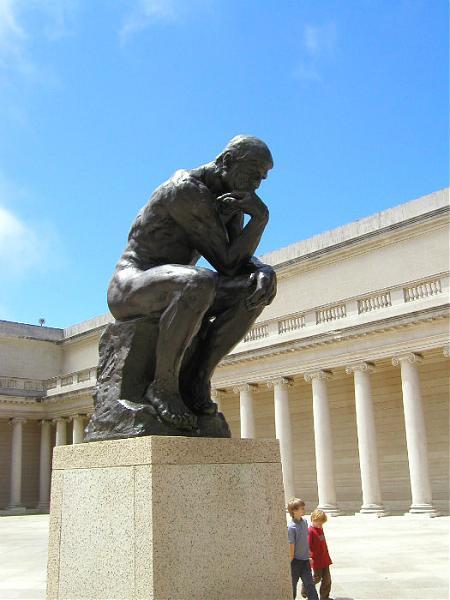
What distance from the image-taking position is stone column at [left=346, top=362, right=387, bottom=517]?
29.3 meters

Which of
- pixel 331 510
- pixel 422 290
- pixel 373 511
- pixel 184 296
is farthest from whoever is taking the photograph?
pixel 331 510

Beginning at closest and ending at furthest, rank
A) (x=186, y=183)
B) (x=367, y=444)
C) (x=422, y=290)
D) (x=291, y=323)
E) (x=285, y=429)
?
(x=186, y=183), (x=422, y=290), (x=367, y=444), (x=285, y=429), (x=291, y=323)

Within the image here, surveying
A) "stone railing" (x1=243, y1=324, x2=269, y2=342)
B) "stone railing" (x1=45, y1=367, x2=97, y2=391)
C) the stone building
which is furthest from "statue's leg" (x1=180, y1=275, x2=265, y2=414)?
"stone railing" (x1=45, y1=367, x2=97, y2=391)

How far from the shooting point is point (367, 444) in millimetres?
29906

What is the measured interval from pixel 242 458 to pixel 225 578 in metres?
0.94

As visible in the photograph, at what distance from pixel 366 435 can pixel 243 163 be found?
1015 inches

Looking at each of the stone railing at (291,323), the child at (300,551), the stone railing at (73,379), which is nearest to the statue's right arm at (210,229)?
the child at (300,551)

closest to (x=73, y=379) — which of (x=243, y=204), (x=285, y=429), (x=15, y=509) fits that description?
(x=15, y=509)

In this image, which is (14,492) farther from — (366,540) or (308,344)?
(366,540)

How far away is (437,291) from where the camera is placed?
28891mm

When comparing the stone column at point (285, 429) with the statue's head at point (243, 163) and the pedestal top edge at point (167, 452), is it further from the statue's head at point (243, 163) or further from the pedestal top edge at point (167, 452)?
the statue's head at point (243, 163)

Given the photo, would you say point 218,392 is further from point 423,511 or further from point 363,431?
point 423,511

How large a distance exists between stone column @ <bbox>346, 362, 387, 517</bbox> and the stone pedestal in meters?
24.9

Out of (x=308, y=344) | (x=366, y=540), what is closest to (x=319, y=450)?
(x=308, y=344)
